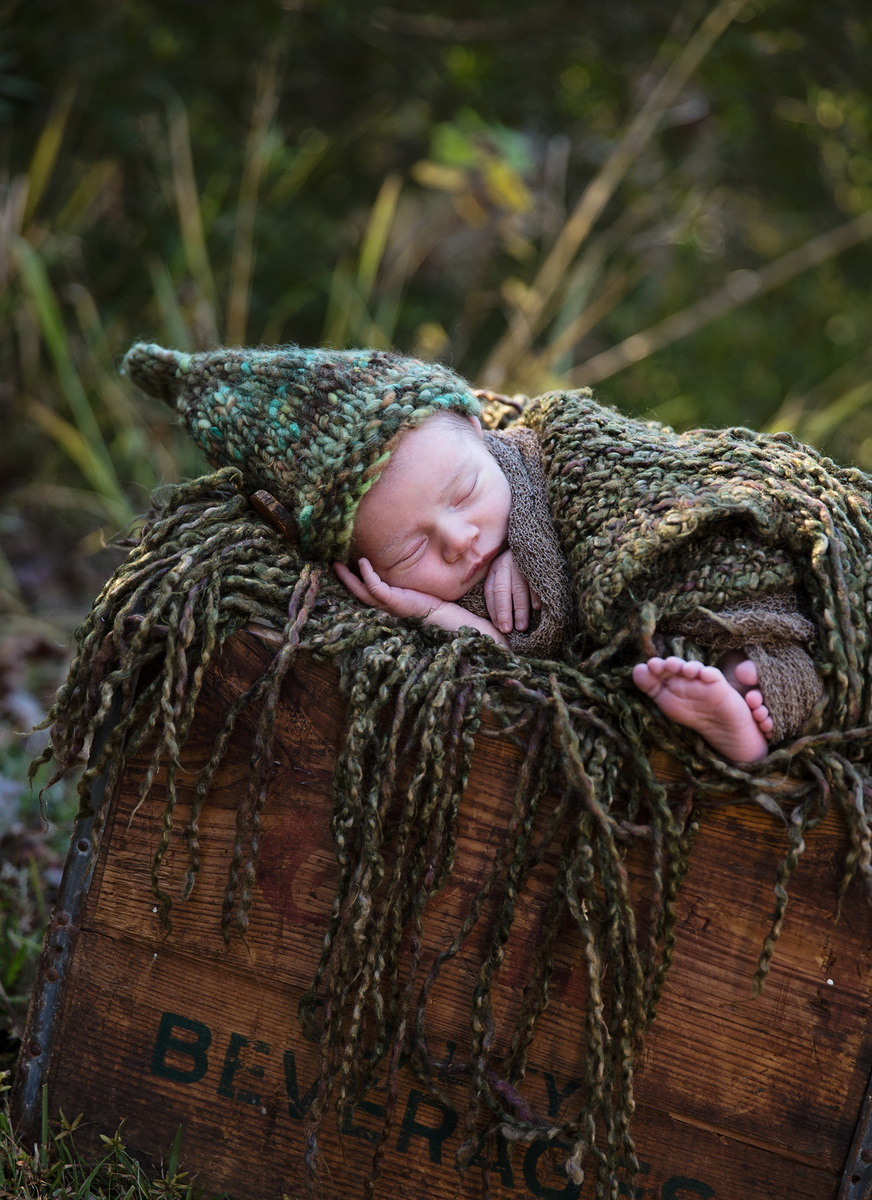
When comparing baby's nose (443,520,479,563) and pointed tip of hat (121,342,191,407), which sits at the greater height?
pointed tip of hat (121,342,191,407)

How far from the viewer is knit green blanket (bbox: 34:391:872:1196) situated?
1.21 metres

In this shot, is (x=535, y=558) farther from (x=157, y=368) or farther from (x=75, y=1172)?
(x=75, y=1172)

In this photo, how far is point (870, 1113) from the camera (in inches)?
48.9

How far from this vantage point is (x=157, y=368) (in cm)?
163

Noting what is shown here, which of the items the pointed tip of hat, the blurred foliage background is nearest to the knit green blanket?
the pointed tip of hat

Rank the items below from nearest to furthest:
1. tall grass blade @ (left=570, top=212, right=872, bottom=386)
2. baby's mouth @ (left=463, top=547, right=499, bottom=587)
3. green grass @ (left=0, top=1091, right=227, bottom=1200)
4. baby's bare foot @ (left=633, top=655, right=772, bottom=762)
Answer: baby's bare foot @ (left=633, top=655, right=772, bottom=762)
green grass @ (left=0, top=1091, right=227, bottom=1200)
baby's mouth @ (left=463, top=547, right=499, bottom=587)
tall grass blade @ (left=570, top=212, right=872, bottom=386)

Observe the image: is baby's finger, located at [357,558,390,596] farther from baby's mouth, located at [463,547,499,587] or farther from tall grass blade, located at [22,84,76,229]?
tall grass blade, located at [22,84,76,229]

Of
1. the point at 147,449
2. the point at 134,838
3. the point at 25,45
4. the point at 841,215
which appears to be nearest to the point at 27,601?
the point at 147,449

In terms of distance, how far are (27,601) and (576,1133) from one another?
2716 mm

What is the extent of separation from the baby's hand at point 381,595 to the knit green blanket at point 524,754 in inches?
4.7

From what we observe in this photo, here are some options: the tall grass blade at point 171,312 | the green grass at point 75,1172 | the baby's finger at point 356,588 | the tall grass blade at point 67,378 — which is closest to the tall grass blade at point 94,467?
the tall grass blade at point 67,378

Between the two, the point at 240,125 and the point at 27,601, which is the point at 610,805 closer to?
the point at 27,601

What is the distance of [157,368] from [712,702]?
1.11 metres

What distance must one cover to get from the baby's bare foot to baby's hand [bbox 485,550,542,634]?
0.35 meters
